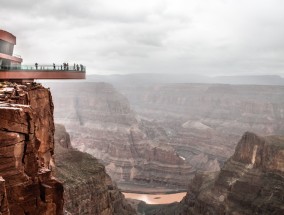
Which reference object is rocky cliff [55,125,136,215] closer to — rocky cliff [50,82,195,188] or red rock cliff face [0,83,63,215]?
red rock cliff face [0,83,63,215]

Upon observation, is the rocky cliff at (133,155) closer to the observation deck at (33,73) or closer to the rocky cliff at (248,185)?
the rocky cliff at (248,185)

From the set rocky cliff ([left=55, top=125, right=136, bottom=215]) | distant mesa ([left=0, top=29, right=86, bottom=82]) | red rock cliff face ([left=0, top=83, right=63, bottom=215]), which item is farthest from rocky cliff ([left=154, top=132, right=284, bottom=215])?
red rock cliff face ([left=0, top=83, right=63, bottom=215])

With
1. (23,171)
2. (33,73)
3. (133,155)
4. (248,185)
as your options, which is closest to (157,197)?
(133,155)

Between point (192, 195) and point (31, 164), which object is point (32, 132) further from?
point (192, 195)

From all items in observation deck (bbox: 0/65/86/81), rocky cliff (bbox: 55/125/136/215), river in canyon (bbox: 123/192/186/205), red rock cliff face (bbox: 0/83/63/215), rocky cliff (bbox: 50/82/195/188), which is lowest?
river in canyon (bbox: 123/192/186/205)

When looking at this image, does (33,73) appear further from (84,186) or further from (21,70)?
(84,186)
